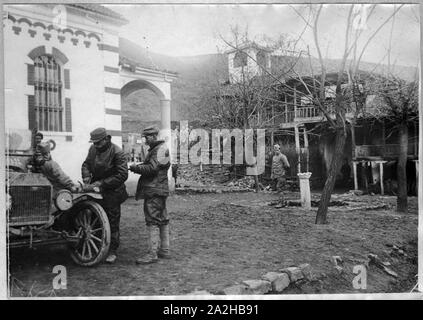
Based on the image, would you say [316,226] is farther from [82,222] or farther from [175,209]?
[82,222]

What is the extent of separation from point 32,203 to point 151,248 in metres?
1.49

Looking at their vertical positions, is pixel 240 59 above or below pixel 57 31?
below

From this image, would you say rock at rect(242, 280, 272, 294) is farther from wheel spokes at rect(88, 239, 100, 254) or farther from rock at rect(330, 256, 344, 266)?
wheel spokes at rect(88, 239, 100, 254)

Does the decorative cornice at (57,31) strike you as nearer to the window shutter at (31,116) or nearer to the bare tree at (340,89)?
the window shutter at (31,116)

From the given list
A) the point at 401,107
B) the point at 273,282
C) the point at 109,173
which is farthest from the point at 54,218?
the point at 401,107

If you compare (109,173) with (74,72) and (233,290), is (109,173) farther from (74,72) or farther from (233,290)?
(233,290)

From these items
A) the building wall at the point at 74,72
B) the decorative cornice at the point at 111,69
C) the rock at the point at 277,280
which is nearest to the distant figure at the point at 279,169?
the rock at the point at 277,280

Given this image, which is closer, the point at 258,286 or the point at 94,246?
the point at 94,246

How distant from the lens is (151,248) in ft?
14.9

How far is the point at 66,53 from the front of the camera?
4762mm

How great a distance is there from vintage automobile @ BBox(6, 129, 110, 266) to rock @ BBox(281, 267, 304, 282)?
7.36 ft

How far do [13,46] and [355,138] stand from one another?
5.06 meters

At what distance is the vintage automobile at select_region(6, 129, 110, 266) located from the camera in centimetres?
413
